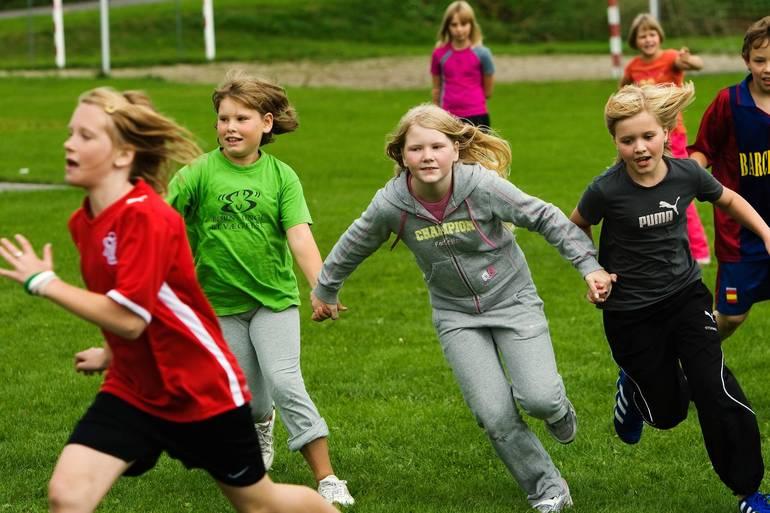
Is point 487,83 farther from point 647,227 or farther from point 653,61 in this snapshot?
point 647,227

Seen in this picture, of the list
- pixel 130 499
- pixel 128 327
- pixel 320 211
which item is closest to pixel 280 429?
pixel 130 499

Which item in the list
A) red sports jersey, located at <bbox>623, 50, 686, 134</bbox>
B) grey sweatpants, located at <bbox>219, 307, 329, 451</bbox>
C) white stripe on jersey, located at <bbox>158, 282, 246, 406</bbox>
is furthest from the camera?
red sports jersey, located at <bbox>623, 50, 686, 134</bbox>

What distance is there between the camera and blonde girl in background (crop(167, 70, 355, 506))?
246 inches

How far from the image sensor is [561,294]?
10875 millimetres

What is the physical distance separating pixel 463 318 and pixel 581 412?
174cm

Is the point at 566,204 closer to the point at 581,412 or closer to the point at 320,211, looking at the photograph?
the point at 320,211

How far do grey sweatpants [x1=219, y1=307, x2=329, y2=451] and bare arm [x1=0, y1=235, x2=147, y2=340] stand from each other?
1.80m

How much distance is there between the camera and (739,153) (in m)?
6.94

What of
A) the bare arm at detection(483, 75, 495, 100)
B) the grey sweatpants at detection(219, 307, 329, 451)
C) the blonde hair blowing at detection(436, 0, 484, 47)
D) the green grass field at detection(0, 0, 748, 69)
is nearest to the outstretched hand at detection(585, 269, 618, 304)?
the grey sweatpants at detection(219, 307, 329, 451)

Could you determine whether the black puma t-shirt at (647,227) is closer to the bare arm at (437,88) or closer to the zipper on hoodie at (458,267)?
the zipper on hoodie at (458,267)

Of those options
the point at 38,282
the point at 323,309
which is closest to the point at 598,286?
the point at 323,309

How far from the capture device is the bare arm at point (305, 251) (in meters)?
6.27

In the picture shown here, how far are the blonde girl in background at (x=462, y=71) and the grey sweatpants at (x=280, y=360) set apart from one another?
8503 millimetres

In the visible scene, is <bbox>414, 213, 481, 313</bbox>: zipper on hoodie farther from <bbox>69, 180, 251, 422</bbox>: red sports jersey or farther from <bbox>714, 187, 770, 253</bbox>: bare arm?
<bbox>69, 180, 251, 422</bbox>: red sports jersey
